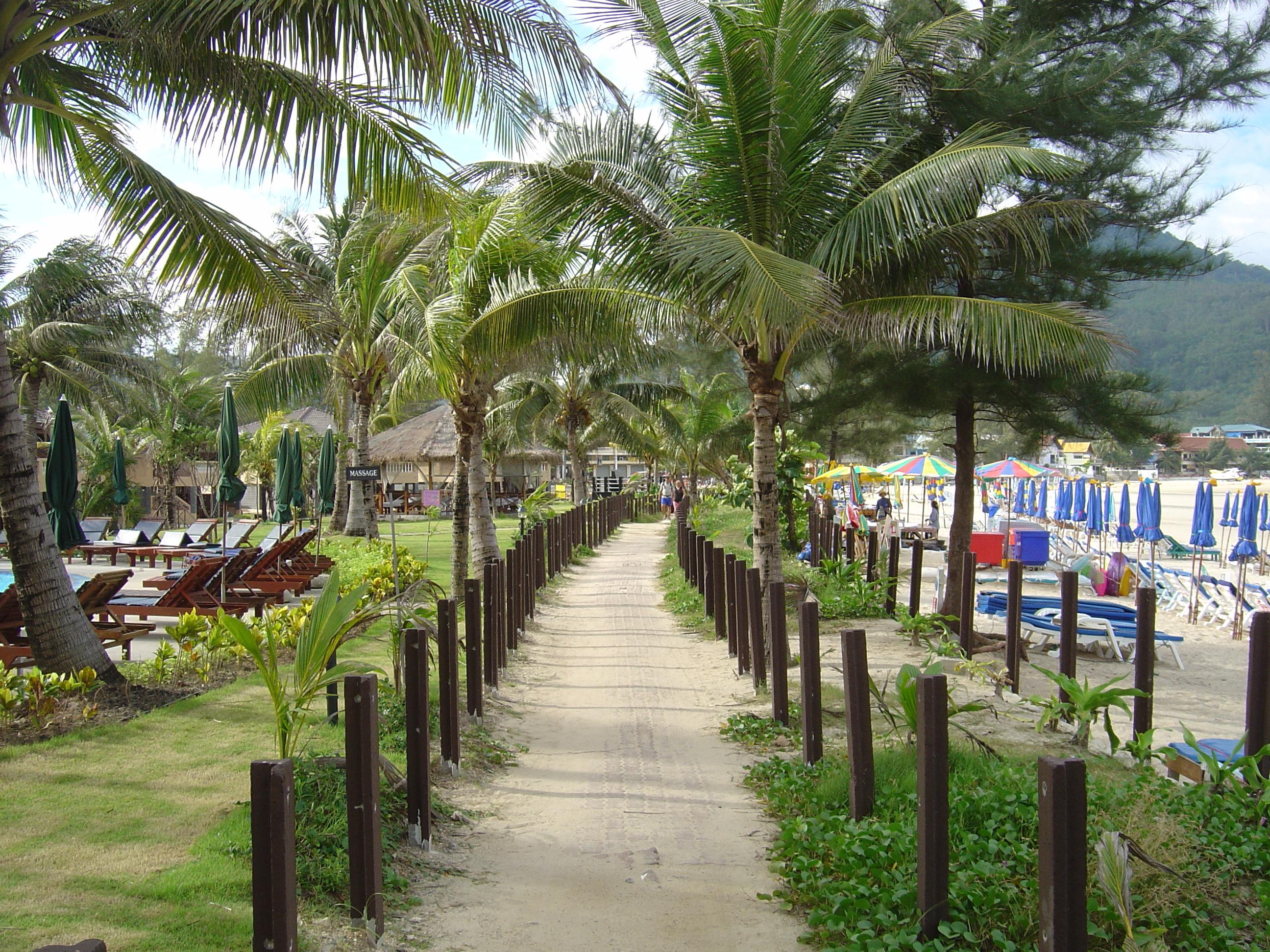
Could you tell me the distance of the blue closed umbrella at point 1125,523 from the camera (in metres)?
19.3

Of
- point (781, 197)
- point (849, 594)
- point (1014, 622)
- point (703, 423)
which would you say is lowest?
point (849, 594)

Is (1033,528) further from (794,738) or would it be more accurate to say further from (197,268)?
(197,268)

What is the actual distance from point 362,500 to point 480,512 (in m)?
9.95

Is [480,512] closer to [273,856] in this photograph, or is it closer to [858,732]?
[858,732]

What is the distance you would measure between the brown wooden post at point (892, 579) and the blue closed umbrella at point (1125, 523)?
9.73 metres

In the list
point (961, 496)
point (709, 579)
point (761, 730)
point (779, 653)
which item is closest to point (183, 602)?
point (709, 579)

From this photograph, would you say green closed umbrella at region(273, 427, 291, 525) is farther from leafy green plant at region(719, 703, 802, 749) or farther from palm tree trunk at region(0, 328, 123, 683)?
leafy green plant at region(719, 703, 802, 749)

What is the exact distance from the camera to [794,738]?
647 centimetres

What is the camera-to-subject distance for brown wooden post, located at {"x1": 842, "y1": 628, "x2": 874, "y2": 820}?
455 cm

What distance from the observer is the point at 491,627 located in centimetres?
811

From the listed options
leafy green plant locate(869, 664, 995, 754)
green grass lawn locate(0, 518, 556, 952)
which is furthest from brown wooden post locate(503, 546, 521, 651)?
leafy green plant locate(869, 664, 995, 754)

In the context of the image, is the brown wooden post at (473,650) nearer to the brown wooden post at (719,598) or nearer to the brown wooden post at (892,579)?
the brown wooden post at (719,598)

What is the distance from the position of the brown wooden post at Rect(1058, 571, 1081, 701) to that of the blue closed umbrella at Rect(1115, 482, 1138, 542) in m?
13.2

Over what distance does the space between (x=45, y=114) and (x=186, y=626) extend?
4.17 meters
